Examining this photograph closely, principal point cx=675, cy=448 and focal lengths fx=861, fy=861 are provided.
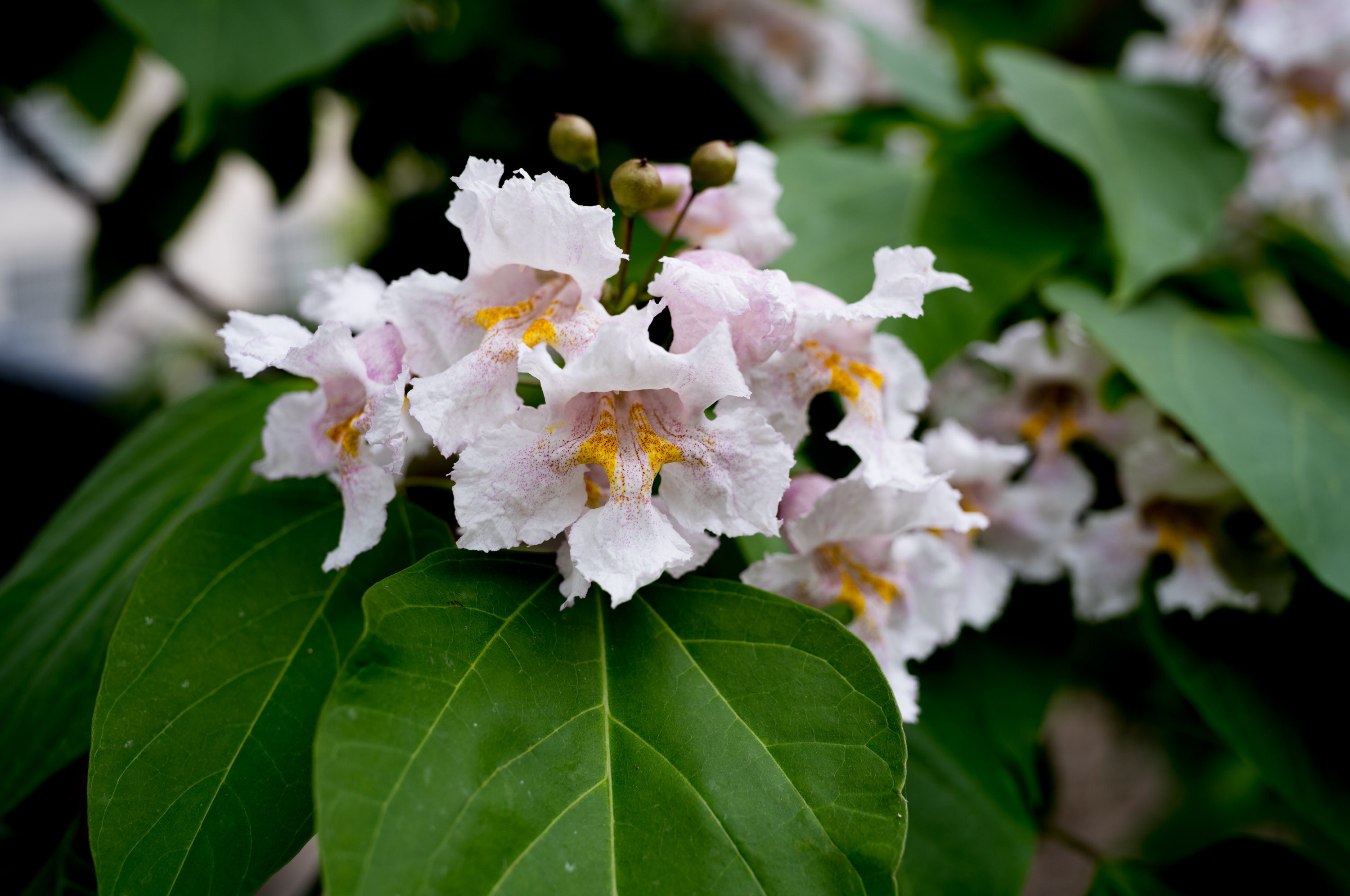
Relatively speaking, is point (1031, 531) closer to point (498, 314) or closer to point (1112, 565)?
point (1112, 565)

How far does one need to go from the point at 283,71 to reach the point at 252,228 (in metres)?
11.7

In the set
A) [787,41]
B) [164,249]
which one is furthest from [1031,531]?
[164,249]

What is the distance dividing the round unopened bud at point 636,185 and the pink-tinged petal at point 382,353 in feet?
0.59

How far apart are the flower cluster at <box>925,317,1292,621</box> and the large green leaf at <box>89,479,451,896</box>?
1.96 ft

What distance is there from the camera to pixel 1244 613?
97cm

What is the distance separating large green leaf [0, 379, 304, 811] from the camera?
711 millimetres

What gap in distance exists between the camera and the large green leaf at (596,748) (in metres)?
0.45

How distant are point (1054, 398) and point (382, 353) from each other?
83 cm

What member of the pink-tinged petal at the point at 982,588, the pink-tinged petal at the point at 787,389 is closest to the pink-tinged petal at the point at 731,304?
the pink-tinged petal at the point at 787,389

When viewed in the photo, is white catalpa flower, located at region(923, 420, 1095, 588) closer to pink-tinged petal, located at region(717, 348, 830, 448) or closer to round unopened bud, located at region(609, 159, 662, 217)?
pink-tinged petal, located at region(717, 348, 830, 448)

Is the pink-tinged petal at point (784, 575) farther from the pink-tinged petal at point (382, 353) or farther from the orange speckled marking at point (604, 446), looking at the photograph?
the pink-tinged petal at point (382, 353)

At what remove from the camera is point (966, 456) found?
90 centimetres

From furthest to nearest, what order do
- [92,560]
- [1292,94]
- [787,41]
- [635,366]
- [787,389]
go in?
1. [787,41]
2. [1292,94]
3. [92,560]
4. [787,389]
5. [635,366]

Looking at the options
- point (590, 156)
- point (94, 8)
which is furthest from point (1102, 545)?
point (94, 8)
